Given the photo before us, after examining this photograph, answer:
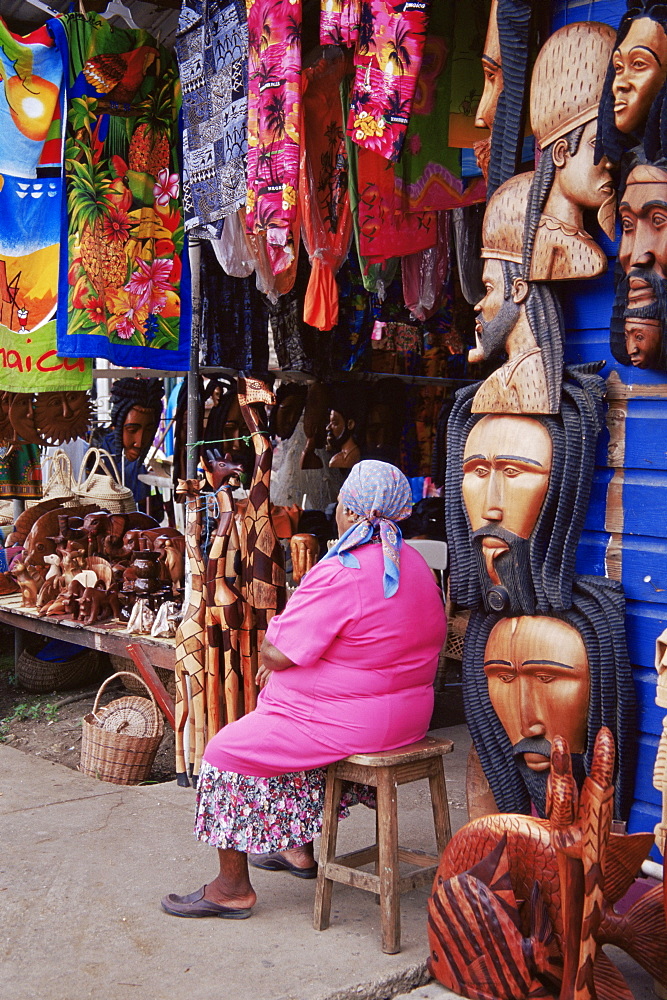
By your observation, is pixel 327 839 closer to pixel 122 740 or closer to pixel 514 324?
pixel 514 324

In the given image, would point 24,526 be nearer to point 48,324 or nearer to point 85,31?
point 48,324

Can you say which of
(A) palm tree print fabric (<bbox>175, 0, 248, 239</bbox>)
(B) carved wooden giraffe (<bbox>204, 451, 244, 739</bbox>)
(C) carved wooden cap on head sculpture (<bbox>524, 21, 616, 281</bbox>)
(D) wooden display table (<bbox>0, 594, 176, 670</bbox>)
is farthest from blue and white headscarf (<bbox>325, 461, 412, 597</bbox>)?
(D) wooden display table (<bbox>0, 594, 176, 670</bbox>)

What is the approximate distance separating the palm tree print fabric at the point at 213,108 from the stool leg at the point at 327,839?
241 cm

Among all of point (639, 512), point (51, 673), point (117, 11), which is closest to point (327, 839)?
point (639, 512)

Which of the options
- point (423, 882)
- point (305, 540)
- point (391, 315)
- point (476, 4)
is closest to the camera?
point (423, 882)

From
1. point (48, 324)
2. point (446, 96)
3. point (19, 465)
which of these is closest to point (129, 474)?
point (19, 465)

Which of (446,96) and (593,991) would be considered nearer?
(593,991)

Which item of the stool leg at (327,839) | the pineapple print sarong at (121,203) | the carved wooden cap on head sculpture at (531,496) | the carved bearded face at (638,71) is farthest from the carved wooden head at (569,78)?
the pineapple print sarong at (121,203)

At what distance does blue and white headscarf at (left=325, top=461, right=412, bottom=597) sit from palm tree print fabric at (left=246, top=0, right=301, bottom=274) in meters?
1.10

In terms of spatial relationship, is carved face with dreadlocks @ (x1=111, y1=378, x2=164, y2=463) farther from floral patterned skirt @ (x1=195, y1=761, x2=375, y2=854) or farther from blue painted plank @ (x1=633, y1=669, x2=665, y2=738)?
blue painted plank @ (x1=633, y1=669, x2=665, y2=738)

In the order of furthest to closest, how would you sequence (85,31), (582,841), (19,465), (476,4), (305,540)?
(19,465), (85,31), (305,540), (476,4), (582,841)

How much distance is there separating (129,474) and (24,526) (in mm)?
1315

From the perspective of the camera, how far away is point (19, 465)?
741 centimetres

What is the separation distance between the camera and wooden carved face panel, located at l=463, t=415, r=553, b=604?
2908mm
